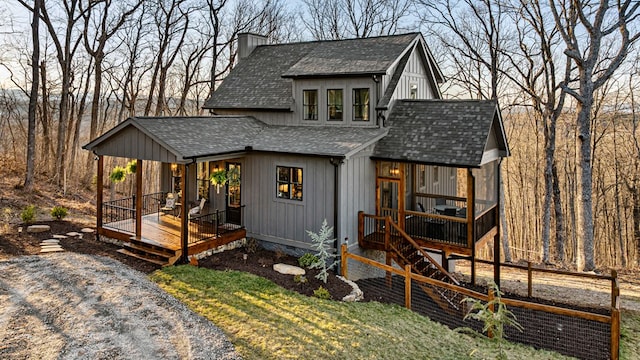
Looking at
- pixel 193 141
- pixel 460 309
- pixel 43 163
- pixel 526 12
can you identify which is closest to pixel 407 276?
pixel 460 309

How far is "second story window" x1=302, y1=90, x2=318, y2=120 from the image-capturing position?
1373 cm

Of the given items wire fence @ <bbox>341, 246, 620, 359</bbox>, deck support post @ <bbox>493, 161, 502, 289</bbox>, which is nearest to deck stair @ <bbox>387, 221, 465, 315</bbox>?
wire fence @ <bbox>341, 246, 620, 359</bbox>

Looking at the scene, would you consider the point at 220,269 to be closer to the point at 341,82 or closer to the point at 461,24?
the point at 341,82

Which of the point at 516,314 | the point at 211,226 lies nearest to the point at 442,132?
the point at 516,314

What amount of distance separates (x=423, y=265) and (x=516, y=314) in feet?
8.31

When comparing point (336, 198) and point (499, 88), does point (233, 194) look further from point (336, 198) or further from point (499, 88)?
point (499, 88)

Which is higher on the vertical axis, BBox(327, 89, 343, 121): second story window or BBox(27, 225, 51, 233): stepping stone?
BBox(327, 89, 343, 121): second story window

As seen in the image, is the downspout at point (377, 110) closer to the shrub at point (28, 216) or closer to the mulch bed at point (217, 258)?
the mulch bed at point (217, 258)

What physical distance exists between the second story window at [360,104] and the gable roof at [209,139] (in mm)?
417

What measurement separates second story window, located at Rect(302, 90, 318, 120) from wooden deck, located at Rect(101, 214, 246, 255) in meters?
4.16

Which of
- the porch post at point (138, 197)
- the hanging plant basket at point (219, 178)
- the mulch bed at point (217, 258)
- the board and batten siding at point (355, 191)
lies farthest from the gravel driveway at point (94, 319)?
the board and batten siding at point (355, 191)

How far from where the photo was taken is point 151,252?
11008mm

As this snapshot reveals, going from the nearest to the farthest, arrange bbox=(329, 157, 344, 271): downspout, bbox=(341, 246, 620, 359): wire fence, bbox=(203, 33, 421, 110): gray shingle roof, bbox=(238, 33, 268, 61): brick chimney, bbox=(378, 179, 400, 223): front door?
bbox=(341, 246, 620, 359): wire fence → bbox=(329, 157, 344, 271): downspout → bbox=(378, 179, 400, 223): front door → bbox=(203, 33, 421, 110): gray shingle roof → bbox=(238, 33, 268, 61): brick chimney

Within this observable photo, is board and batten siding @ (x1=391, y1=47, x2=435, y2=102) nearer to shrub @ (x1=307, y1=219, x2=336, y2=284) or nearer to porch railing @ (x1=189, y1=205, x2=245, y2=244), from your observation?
shrub @ (x1=307, y1=219, x2=336, y2=284)
